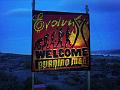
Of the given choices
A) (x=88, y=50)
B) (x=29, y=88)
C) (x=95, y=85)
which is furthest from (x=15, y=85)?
(x=88, y=50)

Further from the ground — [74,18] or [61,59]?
[74,18]

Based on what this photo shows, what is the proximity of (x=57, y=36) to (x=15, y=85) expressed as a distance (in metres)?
7.42

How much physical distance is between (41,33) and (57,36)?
0.64m

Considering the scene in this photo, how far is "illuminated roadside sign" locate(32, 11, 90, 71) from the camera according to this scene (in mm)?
15430

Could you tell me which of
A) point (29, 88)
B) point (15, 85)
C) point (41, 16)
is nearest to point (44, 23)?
point (41, 16)

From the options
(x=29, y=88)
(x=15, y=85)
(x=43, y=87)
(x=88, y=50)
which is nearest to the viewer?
(x=43, y=87)

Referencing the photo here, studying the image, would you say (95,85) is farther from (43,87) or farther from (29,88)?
(43,87)

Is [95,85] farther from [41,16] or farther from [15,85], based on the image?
[41,16]

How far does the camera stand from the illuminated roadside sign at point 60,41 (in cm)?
1543

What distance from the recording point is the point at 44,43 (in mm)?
15555

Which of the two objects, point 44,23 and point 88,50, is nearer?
point 44,23

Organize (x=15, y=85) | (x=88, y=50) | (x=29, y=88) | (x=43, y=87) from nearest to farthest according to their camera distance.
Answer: (x=43, y=87) < (x=88, y=50) < (x=29, y=88) < (x=15, y=85)

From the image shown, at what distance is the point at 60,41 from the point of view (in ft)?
52.3

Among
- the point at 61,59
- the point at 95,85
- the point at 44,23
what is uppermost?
the point at 44,23
